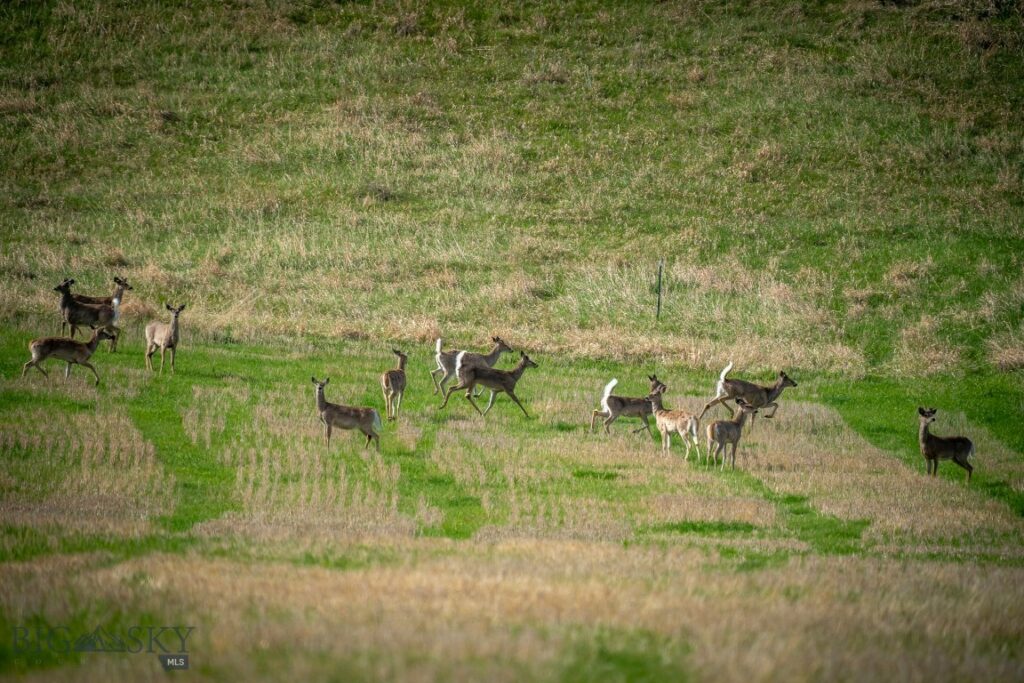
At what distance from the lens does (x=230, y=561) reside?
11070 millimetres

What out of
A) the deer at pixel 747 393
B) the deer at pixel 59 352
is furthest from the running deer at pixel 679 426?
the deer at pixel 59 352

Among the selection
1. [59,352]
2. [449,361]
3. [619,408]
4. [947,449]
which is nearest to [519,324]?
[449,361]

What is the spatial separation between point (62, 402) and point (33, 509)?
7.08m

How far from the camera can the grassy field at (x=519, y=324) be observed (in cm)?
919

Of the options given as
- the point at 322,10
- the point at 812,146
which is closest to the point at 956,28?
the point at 812,146

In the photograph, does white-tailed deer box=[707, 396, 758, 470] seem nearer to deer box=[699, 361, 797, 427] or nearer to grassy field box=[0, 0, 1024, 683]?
grassy field box=[0, 0, 1024, 683]

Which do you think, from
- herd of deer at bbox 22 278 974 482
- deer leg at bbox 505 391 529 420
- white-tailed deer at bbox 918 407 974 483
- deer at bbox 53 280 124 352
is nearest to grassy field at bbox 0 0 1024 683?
white-tailed deer at bbox 918 407 974 483

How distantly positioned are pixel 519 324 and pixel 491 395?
31.0 feet

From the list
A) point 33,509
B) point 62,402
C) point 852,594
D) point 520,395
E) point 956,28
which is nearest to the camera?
point 852,594

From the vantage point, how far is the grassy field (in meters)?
9.19

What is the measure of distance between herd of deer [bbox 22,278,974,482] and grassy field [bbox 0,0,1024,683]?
0.61 m

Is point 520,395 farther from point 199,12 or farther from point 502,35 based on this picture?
point 199,12

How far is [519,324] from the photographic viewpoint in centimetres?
3306

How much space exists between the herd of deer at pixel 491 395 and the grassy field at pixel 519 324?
0.61 meters
